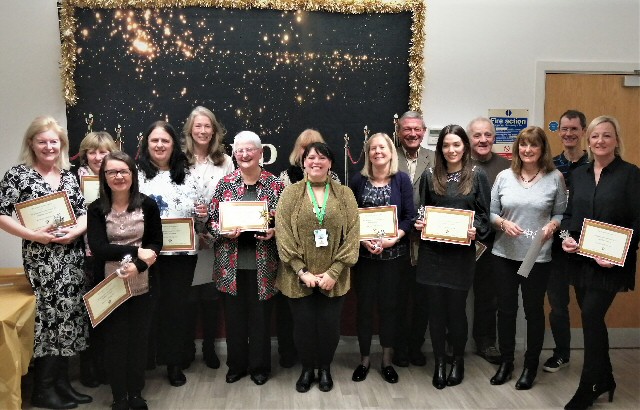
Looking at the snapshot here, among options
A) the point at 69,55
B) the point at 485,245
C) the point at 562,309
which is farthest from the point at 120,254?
the point at 562,309

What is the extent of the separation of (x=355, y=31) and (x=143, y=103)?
1.71 metres

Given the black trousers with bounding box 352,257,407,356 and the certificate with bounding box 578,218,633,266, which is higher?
the certificate with bounding box 578,218,633,266

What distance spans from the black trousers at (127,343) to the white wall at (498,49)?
168cm

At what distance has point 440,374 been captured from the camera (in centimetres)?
316

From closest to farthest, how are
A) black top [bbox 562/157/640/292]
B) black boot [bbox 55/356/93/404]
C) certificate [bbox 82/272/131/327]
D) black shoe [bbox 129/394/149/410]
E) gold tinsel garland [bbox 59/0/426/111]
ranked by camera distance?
certificate [bbox 82/272/131/327]
black top [bbox 562/157/640/292]
black shoe [bbox 129/394/149/410]
black boot [bbox 55/356/93/404]
gold tinsel garland [bbox 59/0/426/111]

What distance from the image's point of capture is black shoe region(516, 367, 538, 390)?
10.2 feet

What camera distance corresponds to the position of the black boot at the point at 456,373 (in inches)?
125

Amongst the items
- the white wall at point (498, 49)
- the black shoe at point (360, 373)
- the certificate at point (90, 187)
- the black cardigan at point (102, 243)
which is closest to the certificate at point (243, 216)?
the black cardigan at point (102, 243)

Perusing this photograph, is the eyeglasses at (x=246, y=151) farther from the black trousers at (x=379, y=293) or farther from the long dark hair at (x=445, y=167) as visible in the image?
the long dark hair at (x=445, y=167)

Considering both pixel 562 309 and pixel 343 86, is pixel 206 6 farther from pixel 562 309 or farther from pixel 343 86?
pixel 562 309

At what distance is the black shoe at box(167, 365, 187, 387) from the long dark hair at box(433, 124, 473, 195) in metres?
2.02

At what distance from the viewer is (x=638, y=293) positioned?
4.06 metres

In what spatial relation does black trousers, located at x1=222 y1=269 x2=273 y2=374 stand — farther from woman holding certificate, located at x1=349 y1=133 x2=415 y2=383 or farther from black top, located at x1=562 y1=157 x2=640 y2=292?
black top, located at x1=562 y1=157 x2=640 y2=292

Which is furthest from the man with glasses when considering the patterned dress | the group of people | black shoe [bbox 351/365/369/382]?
the patterned dress
